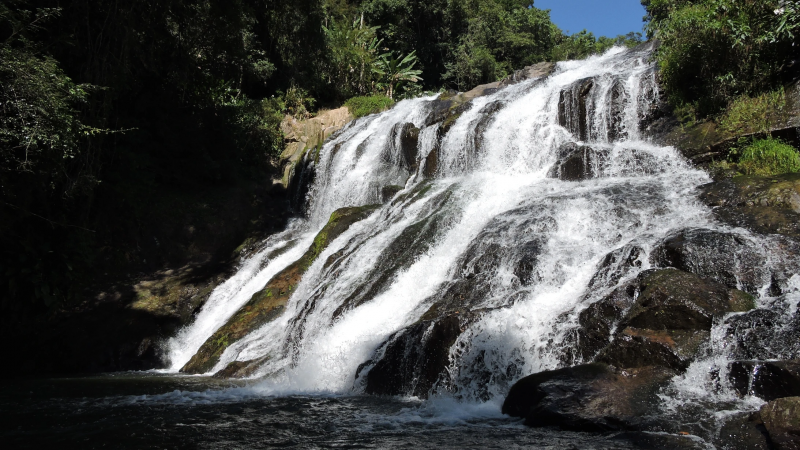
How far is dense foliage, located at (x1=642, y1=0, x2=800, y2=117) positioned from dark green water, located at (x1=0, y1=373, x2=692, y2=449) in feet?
30.7

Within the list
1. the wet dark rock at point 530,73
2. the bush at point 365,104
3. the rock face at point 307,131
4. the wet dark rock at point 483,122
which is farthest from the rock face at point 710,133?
the bush at point 365,104

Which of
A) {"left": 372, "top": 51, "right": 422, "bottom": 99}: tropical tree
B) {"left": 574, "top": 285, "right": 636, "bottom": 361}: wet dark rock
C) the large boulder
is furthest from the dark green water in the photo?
{"left": 372, "top": 51, "right": 422, "bottom": 99}: tropical tree

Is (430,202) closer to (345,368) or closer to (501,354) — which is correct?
(345,368)

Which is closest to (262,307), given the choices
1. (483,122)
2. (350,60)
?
(483,122)

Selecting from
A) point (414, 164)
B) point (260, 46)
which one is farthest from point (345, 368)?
point (260, 46)

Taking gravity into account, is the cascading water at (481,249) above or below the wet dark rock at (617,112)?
below

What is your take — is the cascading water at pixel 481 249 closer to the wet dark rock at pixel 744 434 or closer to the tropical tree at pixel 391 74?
the wet dark rock at pixel 744 434

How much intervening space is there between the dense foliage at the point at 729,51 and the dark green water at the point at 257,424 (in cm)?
937

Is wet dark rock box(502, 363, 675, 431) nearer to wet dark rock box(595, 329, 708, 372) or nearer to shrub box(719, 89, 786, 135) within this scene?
wet dark rock box(595, 329, 708, 372)

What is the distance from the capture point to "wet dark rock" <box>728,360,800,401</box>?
4324mm

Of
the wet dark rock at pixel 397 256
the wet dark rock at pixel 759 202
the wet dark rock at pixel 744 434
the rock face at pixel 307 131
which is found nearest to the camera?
the wet dark rock at pixel 744 434

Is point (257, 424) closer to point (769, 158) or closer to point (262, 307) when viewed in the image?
point (262, 307)

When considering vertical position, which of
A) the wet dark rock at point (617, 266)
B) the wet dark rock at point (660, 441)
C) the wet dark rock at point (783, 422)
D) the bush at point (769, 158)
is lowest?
the wet dark rock at point (660, 441)

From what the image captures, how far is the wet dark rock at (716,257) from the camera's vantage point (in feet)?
20.9
